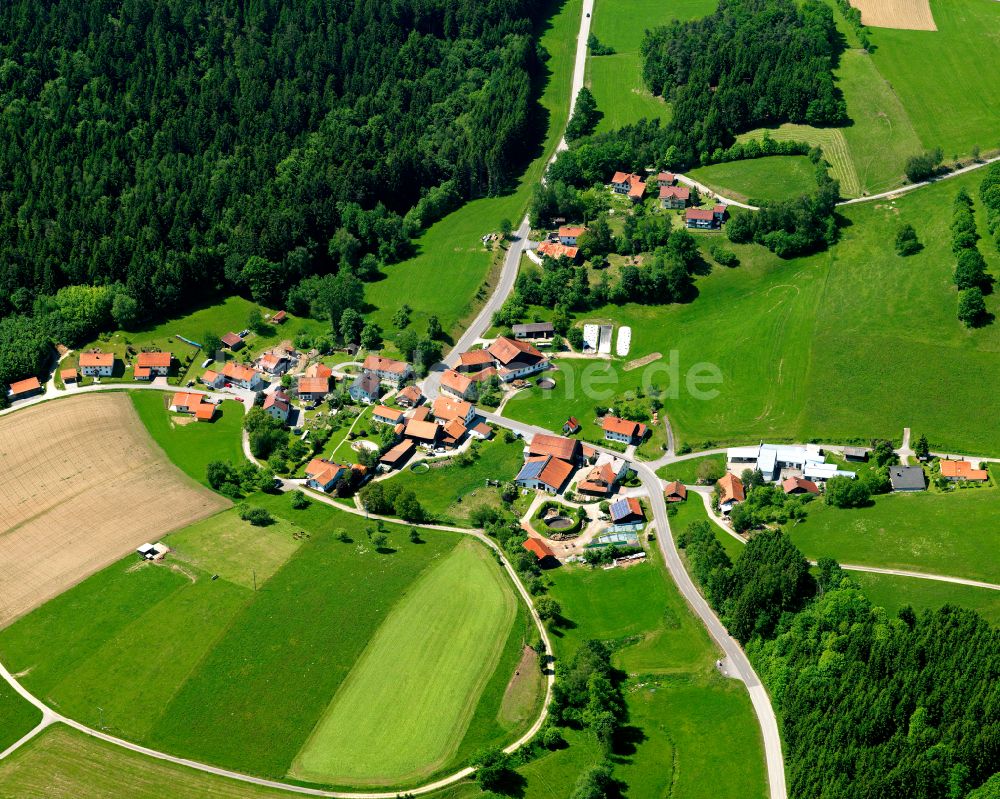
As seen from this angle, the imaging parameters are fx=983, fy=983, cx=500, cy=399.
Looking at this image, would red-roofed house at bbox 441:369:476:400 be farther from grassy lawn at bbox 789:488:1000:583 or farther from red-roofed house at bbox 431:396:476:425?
grassy lawn at bbox 789:488:1000:583

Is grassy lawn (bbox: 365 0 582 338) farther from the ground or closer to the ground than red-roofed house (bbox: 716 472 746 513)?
farther from the ground

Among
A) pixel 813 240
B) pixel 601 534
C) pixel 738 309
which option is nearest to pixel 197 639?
pixel 601 534

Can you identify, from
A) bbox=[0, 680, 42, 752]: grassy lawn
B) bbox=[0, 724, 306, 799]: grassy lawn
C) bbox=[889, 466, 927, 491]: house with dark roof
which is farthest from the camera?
bbox=[889, 466, 927, 491]: house with dark roof

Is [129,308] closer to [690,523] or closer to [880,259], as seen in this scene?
[690,523]

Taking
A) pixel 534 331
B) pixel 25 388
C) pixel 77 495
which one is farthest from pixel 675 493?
pixel 25 388

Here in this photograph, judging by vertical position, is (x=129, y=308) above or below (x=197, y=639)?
above

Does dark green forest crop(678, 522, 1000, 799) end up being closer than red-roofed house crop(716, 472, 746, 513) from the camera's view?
Yes

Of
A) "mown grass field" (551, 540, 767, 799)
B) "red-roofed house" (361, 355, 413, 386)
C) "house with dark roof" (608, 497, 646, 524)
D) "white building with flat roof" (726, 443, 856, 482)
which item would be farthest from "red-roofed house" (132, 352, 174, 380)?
"white building with flat roof" (726, 443, 856, 482)
